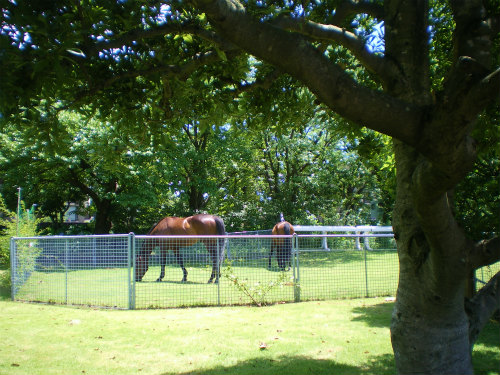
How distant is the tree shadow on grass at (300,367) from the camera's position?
15.8 feet

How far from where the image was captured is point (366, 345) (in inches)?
233

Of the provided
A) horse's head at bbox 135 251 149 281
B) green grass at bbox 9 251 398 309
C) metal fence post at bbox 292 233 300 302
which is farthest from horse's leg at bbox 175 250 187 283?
metal fence post at bbox 292 233 300 302

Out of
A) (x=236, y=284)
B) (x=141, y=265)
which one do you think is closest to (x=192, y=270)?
(x=141, y=265)

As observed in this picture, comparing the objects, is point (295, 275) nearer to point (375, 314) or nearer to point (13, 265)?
point (375, 314)

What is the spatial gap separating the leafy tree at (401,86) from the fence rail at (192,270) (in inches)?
213

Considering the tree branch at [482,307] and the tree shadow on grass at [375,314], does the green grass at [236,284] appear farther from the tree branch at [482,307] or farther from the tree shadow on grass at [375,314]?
the tree branch at [482,307]

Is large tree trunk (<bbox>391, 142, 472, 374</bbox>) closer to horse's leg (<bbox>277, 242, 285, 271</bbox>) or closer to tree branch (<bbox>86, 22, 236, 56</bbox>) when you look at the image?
tree branch (<bbox>86, 22, 236, 56</bbox>)

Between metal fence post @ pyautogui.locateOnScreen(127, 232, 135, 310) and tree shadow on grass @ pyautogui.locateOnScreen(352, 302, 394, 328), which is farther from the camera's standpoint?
metal fence post @ pyautogui.locateOnScreen(127, 232, 135, 310)

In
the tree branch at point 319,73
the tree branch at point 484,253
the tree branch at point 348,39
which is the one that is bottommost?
the tree branch at point 484,253

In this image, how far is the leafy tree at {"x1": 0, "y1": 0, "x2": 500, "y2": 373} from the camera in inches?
92.2

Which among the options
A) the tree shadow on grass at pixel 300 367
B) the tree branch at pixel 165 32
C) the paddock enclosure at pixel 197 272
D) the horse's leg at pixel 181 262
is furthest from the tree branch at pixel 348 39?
the horse's leg at pixel 181 262

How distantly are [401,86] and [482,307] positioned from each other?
6.81ft

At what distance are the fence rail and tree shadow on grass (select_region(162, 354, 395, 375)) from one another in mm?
3861

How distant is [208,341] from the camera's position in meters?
6.22
